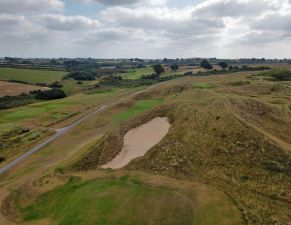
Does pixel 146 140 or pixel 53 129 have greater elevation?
pixel 146 140

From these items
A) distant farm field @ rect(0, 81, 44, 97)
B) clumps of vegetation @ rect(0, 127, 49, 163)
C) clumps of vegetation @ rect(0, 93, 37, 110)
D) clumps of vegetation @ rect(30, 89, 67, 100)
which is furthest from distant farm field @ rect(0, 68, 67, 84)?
clumps of vegetation @ rect(0, 127, 49, 163)

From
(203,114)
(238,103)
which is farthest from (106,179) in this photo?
(238,103)

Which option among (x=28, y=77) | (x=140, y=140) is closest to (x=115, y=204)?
(x=140, y=140)

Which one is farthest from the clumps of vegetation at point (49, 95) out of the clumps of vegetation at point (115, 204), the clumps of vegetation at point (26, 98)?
the clumps of vegetation at point (115, 204)

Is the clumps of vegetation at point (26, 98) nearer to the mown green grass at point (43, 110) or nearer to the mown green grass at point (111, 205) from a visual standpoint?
the mown green grass at point (43, 110)

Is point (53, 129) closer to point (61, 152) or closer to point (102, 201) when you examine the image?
point (61, 152)
